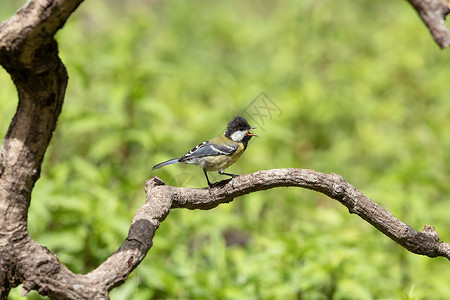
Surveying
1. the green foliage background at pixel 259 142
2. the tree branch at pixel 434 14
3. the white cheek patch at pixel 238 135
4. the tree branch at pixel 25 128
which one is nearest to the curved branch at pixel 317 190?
the green foliage background at pixel 259 142

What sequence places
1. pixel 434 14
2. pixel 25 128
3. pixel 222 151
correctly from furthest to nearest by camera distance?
pixel 222 151 < pixel 434 14 < pixel 25 128

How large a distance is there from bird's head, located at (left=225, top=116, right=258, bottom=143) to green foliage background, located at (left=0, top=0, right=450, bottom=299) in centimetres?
83

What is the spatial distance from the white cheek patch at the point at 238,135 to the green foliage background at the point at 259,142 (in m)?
0.83

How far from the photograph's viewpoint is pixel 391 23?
11359 mm

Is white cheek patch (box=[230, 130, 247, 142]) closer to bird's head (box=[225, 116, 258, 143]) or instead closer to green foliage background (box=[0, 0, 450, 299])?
bird's head (box=[225, 116, 258, 143])

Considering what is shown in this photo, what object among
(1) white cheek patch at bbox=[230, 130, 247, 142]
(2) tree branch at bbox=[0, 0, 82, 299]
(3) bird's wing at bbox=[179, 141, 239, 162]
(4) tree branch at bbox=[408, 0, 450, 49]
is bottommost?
(2) tree branch at bbox=[0, 0, 82, 299]

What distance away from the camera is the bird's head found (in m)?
3.59

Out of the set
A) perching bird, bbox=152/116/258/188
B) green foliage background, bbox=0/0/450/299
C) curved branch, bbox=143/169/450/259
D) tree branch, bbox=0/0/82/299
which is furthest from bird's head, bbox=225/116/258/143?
tree branch, bbox=0/0/82/299

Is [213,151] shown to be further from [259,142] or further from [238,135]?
[259,142]

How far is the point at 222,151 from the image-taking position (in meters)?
3.52

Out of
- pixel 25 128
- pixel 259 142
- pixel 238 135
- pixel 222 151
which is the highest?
pixel 259 142

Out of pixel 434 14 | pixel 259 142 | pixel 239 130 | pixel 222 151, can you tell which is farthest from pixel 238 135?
pixel 259 142

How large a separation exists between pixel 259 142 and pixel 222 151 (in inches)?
141

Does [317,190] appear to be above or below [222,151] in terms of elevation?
below
